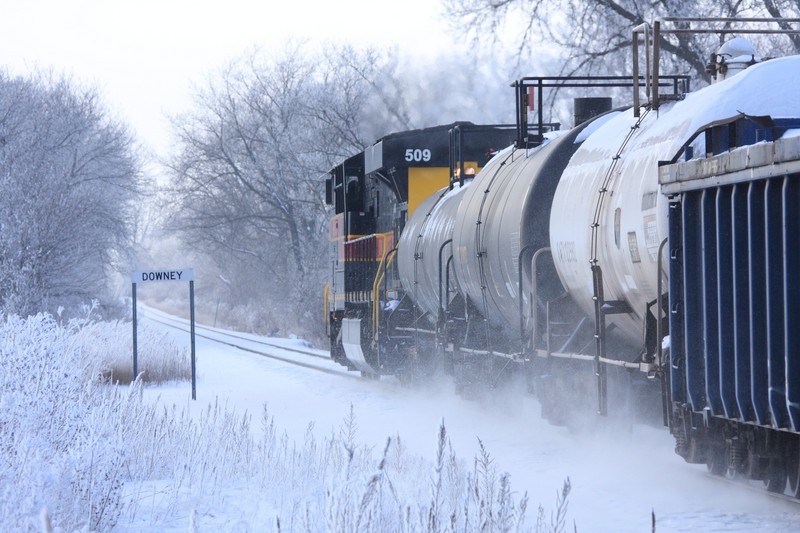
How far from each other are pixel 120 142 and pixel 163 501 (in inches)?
1499

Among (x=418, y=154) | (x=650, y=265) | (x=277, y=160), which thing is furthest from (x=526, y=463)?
(x=277, y=160)

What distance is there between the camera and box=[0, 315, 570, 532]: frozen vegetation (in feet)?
17.8

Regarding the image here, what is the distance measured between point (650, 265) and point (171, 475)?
3882 mm

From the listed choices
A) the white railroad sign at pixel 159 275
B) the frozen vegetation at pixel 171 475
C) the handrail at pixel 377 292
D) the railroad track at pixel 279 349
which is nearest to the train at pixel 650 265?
the handrail at pixel 377 292

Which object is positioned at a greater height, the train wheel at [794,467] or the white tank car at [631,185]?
the white tank car at [631,185]

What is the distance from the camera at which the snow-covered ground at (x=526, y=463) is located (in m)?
6.69

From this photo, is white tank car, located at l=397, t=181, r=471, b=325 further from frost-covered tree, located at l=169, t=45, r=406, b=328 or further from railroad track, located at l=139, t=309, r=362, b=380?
frost-covered tree, located at l=169, t=45, r=406, b=328

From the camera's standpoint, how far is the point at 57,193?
28.5 meters

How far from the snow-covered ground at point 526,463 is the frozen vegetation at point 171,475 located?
93mm

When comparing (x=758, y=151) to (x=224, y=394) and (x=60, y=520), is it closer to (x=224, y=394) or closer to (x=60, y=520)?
(x=60, y=520)

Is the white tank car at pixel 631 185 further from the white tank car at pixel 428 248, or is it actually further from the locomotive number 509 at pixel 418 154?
the locomotive number 509 at pixel 418 154

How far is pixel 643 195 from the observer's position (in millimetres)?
7703

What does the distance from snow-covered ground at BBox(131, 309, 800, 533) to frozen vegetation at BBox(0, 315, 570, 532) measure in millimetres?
93

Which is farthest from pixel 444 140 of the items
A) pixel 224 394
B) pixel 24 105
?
pixel 24 105
